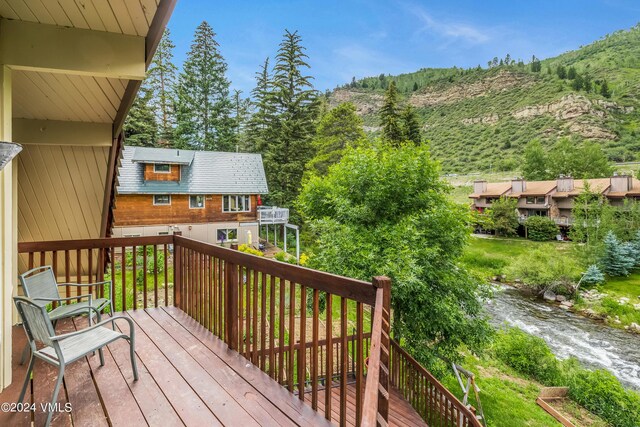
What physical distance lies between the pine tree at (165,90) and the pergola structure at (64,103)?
19.3m

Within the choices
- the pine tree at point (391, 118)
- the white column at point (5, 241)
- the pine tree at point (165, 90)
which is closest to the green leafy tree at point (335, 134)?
the pine tree at point (391, 118)

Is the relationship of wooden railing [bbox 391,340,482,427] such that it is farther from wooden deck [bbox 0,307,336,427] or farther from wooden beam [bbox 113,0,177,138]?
→ wooden beam [bbox 113,0,177,138]

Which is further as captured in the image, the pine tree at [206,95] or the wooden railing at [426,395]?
the pine tree at [206,95]

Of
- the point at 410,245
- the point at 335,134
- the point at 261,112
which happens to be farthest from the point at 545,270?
the point at 261,112

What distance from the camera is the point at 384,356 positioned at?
1311 millimetres

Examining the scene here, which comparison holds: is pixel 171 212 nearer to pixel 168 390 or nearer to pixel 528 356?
pixel 168 390

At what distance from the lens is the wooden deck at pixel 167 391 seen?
193cm

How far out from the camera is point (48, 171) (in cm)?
427

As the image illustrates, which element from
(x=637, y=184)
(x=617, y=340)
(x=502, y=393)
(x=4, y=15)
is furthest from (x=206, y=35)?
(x=637, y=184)

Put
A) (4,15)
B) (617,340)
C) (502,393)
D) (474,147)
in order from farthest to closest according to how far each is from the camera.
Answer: (474,147) → (617,340) → (502,393) → (4,15)

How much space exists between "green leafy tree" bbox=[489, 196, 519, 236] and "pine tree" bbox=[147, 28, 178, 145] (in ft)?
81.2

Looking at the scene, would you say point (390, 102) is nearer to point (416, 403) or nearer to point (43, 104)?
point (416, 403)

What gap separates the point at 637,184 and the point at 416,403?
27.0 m

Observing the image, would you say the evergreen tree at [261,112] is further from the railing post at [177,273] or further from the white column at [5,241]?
the white column at [5,241]
